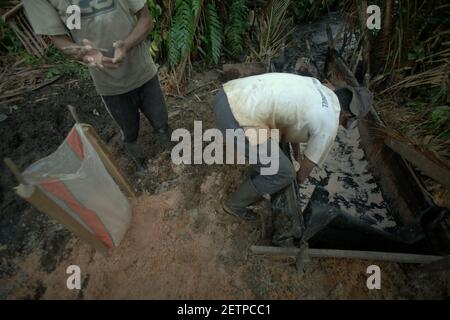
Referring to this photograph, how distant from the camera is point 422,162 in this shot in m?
2.08

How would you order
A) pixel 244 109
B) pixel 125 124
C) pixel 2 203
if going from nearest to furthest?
1. pixel 244 109
2. pixel 125 124
3. pixel 2 203

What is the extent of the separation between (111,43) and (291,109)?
137cm

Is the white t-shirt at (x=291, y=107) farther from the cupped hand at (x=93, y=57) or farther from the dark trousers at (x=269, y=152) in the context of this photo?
the cupped hand at (x=93, y=57)

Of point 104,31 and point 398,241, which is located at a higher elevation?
point 104,31

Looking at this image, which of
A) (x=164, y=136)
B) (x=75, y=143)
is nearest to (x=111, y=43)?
(x=75, y=143)

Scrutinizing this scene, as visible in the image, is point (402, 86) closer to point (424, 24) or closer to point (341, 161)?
point (424, 24)

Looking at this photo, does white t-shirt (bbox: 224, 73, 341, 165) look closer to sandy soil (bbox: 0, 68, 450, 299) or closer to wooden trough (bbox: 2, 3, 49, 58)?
sandy soil (bbox: 0, 68, 450, 299)

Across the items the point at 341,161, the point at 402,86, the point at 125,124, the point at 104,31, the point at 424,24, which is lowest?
the point at 341,161

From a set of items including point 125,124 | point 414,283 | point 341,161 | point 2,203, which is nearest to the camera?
point 414,283

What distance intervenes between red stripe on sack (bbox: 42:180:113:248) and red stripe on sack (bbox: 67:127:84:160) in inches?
11.6

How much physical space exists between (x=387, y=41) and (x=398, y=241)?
221 cm
